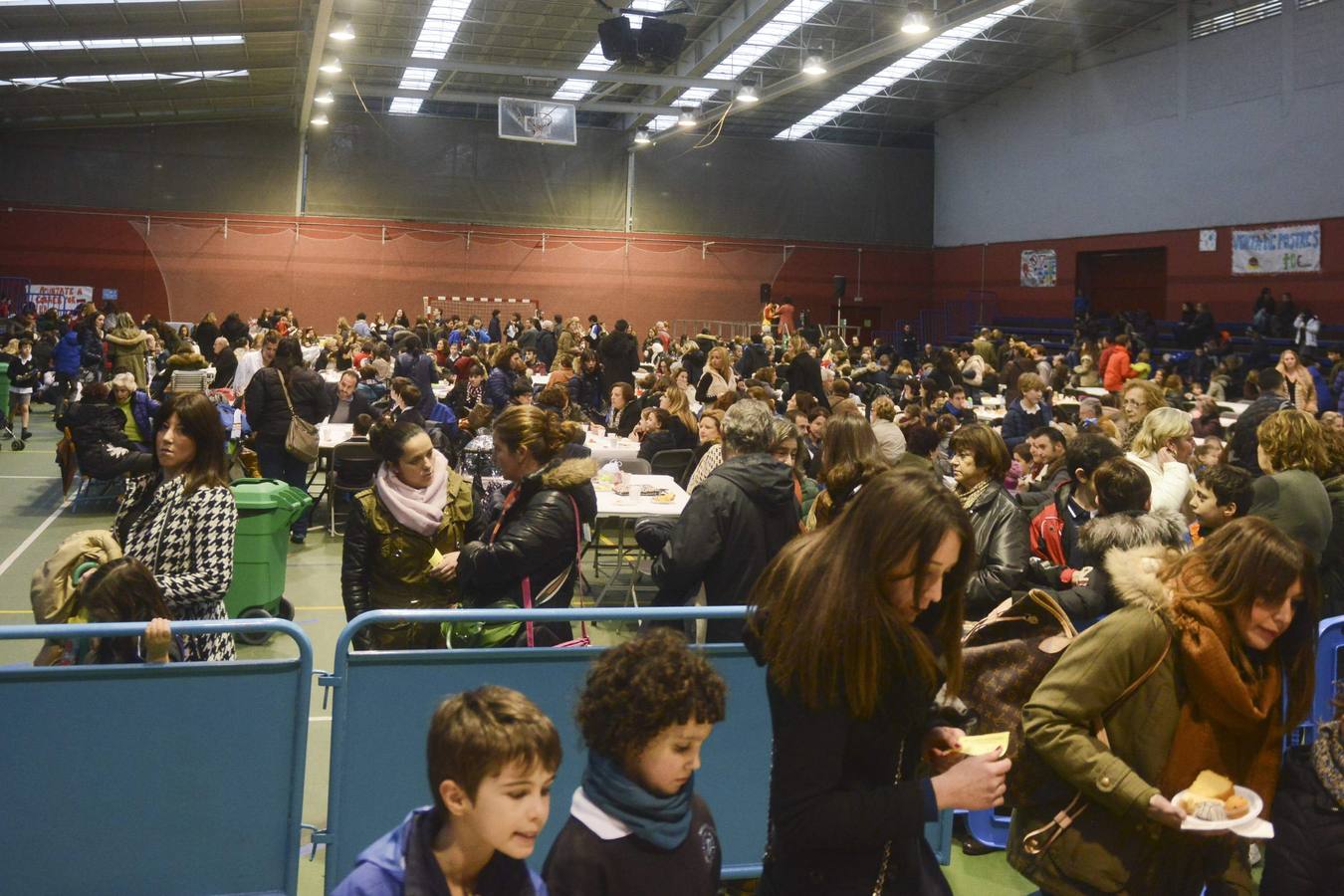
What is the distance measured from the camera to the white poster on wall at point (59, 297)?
27.2 meters

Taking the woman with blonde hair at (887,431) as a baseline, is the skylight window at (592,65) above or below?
above

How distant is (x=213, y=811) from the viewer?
335 cm

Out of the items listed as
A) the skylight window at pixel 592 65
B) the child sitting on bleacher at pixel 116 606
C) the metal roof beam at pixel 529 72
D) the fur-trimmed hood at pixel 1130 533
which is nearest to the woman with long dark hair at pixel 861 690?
the fur-trimmed hood at pixel 1130 533

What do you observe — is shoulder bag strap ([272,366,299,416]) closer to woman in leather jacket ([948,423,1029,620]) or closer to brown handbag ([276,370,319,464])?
brown handbag ([276,370,319,464])

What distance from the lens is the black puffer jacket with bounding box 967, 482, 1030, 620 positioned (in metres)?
4.28

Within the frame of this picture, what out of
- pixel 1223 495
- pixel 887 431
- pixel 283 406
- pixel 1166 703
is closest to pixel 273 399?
pixel 283 406

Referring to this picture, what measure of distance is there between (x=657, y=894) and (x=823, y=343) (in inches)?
859

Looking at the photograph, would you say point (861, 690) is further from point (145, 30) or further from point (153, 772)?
point (145, 30)

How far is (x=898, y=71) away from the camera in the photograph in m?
25.1

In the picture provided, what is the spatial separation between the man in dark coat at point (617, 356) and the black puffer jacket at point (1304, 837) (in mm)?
11460

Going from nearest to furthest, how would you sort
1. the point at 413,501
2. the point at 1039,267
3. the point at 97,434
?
the point at 413,501 < the point at 97,434 < the point at 1039,267

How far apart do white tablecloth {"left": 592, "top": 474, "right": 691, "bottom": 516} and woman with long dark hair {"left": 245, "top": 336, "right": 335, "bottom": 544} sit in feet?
9.20

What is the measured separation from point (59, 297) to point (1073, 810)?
29.6 metres

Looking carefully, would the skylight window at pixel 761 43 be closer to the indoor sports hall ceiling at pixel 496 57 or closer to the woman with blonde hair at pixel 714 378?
the indoor sports hall ceiling at pixel 496 57
